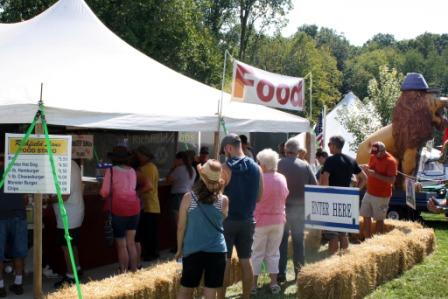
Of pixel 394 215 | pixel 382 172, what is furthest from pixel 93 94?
pixel 394 215

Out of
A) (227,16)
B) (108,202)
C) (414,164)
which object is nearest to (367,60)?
(227,16)

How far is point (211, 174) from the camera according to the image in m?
4.71

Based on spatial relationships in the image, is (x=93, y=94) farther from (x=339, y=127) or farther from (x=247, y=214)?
(x=339, y=127)

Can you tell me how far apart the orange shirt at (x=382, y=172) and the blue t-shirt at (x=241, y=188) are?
394cm

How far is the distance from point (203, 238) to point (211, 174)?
1.73ft

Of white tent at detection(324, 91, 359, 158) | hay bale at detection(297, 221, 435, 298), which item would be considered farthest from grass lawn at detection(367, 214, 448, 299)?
white tent at detection(324, 91, 359, 158)

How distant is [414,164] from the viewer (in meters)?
12.5

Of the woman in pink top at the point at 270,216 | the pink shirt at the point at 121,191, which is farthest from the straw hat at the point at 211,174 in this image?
the pink shirt at the point at 121,191

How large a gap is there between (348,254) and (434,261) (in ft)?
8.30

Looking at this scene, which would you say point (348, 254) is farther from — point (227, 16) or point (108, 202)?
point (227, 16)

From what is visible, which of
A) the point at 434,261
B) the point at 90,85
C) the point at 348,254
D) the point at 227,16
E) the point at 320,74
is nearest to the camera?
the point at 90,85

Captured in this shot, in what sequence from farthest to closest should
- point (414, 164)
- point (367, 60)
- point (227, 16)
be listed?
point (367, 60) < point (227, 16) < point (414, 164)

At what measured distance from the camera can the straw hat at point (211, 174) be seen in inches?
185

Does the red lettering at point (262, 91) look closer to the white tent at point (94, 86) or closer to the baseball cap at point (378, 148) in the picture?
the white tent at point (94, 86)
